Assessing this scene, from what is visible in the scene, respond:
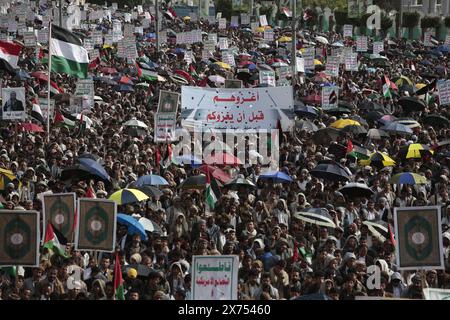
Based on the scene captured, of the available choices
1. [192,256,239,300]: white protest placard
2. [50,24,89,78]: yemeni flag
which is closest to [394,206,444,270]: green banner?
[192,256,239,300]: white protest placard

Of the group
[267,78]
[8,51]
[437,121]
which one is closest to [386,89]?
[267,78]

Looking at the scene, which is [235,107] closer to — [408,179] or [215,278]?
[408,179]

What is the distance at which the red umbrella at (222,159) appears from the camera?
66.9ft

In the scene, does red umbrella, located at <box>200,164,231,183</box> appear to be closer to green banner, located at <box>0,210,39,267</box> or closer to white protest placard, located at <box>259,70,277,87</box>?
green banner, located at <box>0,210,39,267</box>

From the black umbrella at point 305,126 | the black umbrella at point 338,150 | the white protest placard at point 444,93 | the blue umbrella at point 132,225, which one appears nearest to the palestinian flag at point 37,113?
the black umbrella at point 305,126

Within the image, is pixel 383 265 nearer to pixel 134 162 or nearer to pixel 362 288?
pixel 362 288

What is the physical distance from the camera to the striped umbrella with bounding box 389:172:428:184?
62.1 feet

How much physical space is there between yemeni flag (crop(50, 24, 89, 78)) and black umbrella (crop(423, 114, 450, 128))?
24.1 feet

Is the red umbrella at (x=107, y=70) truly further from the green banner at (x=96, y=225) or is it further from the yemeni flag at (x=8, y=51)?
the green banner at (x=96, y=225)

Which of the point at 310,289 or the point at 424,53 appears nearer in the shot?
the point at 310,289
